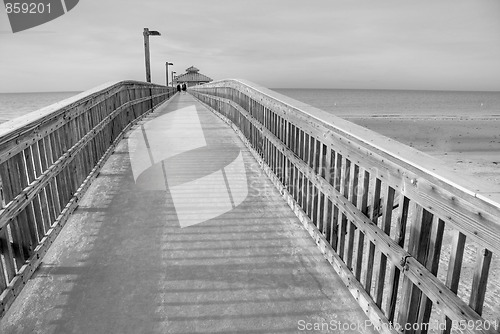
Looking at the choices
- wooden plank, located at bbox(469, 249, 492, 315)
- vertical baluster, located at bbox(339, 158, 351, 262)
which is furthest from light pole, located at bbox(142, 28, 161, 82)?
wooden plank, located at bbox(469, 249, 492, 315)

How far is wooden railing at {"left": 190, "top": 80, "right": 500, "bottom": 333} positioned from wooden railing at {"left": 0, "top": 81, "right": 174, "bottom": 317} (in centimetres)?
275

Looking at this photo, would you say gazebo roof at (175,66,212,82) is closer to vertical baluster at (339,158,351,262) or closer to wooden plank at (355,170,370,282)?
vertical baluster at (339,158,351,262)

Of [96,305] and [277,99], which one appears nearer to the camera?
[96,305]

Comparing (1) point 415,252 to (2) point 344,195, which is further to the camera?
(2) point 344,195

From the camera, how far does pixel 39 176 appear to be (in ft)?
12.3

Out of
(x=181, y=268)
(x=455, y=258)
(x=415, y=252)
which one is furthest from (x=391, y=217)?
(x=181, y=268)

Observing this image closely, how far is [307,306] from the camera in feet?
10.0

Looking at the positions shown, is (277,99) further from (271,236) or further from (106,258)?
(106,258)

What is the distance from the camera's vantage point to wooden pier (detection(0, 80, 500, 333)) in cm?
215

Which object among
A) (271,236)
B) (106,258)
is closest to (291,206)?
(271,236)

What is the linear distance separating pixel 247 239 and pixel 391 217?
1.64 meters

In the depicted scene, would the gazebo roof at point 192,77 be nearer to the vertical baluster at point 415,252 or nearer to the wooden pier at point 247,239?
the wooden pier at point 247,239

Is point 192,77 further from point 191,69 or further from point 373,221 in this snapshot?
point 373,221

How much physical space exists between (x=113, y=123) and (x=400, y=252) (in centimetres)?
765
